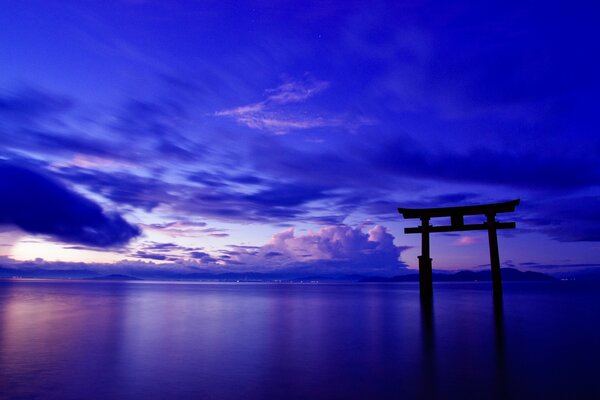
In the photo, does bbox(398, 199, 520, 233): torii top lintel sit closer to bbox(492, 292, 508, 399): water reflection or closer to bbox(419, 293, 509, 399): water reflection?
bbox(492, 292, 508, 399): water reflection

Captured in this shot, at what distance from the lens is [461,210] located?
70.9 ft

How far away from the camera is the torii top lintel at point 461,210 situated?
20.7 metres

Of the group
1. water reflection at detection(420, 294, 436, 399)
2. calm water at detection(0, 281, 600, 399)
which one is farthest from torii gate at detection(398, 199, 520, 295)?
calm water at detection(0, 281, 600, 399)

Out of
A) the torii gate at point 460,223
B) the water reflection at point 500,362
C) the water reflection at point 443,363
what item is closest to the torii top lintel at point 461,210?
the torii gate at point 460,223

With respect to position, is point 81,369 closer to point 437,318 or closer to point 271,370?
point 271,370

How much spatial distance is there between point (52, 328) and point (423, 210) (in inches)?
685

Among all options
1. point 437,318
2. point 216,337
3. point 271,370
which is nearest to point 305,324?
point 216,337

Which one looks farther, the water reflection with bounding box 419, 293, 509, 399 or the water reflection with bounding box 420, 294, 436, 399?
the water reflection with bounding box 420, 294, 436, 399

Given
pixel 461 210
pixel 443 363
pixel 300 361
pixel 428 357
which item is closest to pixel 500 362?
pixel 443 363

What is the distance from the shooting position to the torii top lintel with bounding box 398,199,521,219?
20.7 meters

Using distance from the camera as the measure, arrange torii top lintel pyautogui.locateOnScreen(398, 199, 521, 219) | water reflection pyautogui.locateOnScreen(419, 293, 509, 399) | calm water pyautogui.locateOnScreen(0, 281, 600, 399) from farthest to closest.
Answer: torii top lintel pyautogui.locateOnScreen(398, 199, 521, 219) < calm water pyautogui.locateOnScreen(0, 281, 600, 399) < water reflection pyautogui.locateOnScreen(419, 293, 509, 399)

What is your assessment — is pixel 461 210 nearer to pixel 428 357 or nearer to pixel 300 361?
pixel 428 357

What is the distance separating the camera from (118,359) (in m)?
9.14

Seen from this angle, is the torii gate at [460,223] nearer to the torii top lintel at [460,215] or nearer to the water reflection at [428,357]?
the torii top lintel at [460,215]
